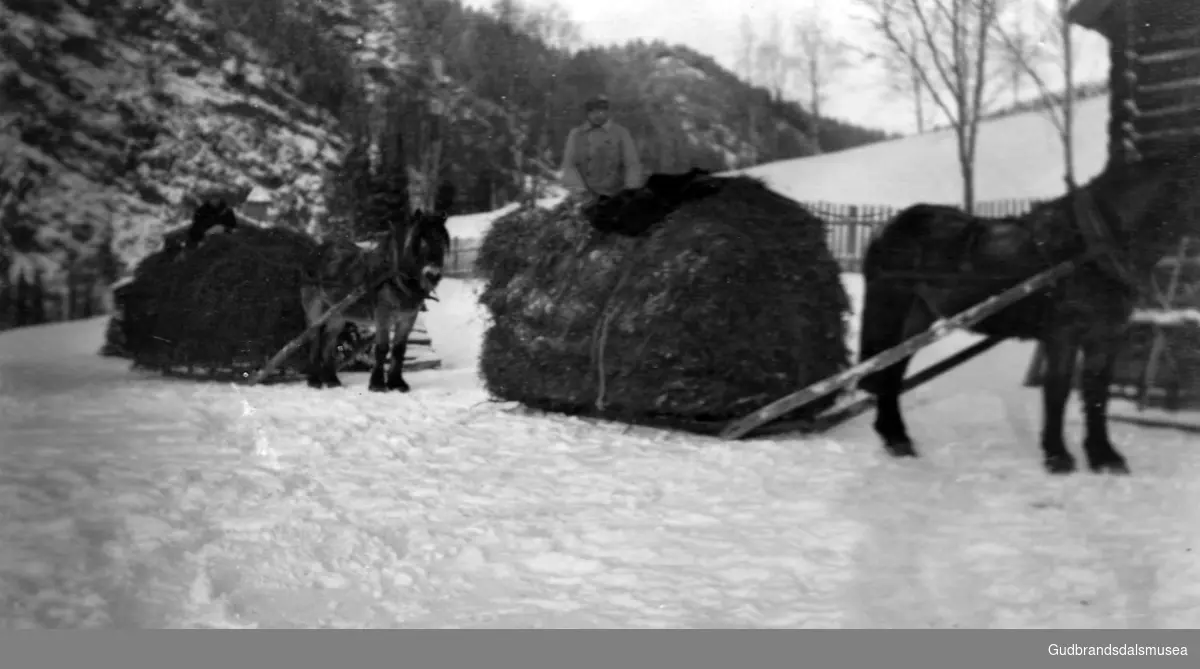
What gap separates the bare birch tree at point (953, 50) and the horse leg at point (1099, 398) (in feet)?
2.36

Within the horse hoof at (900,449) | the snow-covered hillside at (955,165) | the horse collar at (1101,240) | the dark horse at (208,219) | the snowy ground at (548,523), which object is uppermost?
the snow-covered hillside at (955,165)

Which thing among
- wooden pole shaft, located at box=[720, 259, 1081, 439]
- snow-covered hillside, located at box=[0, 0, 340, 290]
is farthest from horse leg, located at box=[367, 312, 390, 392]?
wooden pole shaft, located at box=[720, 259, 1081, 439]

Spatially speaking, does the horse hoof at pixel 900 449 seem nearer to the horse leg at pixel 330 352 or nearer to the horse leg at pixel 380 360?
the horse leg at pixel 380 360

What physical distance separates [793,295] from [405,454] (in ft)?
6.40

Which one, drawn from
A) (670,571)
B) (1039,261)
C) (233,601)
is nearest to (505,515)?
(670,571)

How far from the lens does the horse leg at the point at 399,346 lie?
4094mm

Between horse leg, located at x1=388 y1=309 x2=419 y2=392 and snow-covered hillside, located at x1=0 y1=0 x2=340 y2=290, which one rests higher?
snow-covered hillside, located at x1=0 y1=0 x2=340 y2=290

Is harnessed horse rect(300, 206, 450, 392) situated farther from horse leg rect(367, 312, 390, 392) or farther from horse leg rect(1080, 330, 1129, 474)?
horse leg rect(1080, 330, 1129, 474)

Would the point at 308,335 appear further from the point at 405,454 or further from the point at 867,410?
the point at 867,410

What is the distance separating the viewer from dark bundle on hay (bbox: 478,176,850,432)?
368 cm

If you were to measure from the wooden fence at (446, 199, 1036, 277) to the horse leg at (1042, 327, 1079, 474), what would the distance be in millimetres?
484

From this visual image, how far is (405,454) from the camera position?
10.6ft

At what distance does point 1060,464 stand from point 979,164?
43.2 inches

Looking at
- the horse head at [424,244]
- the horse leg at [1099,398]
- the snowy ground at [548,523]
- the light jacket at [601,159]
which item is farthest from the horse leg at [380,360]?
the horse leg at [1099,398]
